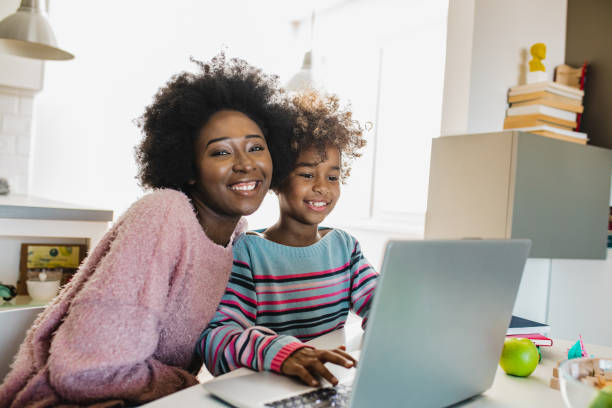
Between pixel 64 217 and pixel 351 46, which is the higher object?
pixel 351 46

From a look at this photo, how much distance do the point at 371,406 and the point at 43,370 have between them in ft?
1.69

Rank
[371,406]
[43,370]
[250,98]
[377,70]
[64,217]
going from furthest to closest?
[377,70], [64,217], [250,98], [43,370], [371,406]

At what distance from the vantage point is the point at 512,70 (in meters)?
2.15

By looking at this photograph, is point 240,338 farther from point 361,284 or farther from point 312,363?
point 361,284

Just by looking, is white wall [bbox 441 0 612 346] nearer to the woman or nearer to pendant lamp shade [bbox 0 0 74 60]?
the woman

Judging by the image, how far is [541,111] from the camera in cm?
201

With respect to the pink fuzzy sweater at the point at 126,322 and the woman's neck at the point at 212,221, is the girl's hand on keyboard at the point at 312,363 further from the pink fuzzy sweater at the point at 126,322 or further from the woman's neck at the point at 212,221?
the woman's neck at the point at 212,221

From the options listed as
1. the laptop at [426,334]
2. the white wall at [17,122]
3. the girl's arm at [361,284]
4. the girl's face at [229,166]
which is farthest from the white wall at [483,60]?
the white wall at [17,122]

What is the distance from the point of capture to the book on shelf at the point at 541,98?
2025mm

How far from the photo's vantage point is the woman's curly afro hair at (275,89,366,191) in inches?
46.8

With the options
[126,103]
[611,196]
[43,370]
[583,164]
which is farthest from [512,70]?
[126,103]

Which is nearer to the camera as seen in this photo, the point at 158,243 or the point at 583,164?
the point at 158,243

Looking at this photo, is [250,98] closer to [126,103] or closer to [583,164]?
[583,164]

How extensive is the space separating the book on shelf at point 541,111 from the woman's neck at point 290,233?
4.37ft
